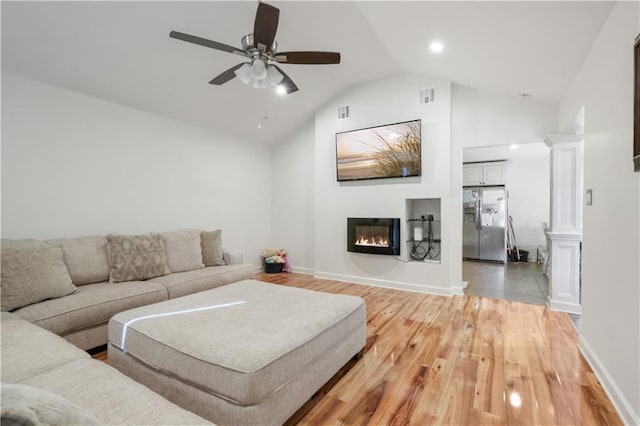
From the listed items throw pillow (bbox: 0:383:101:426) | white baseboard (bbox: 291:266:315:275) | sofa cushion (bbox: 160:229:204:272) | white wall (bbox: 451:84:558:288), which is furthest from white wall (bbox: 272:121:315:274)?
throw pillow (bbox: 0:383:101:426)

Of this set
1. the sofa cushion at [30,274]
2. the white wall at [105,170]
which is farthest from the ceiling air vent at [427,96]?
the sofa cushion at [30,274]

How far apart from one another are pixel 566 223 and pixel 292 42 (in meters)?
3.84

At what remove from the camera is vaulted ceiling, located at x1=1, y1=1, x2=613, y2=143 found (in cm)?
236

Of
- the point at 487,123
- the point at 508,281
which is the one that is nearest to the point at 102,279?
the point at 487,123

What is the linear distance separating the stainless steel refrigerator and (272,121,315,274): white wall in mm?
3875

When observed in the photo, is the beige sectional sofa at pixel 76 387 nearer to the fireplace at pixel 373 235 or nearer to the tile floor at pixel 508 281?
the fireplace at pixel 373 235

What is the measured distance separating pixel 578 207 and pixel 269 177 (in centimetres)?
478

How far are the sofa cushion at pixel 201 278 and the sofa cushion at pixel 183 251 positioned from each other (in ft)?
0.46

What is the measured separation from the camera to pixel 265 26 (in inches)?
84.4

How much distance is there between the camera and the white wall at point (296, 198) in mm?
5477

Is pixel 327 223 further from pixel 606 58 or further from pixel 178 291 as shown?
pixel 606 58

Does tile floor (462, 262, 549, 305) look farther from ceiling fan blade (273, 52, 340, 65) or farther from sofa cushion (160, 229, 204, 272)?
sofa cushion (160, 229, 204, 272)

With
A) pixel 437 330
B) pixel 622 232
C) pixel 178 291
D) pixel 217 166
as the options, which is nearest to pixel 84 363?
pixel 178 291

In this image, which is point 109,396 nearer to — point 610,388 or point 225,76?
point 225,76
